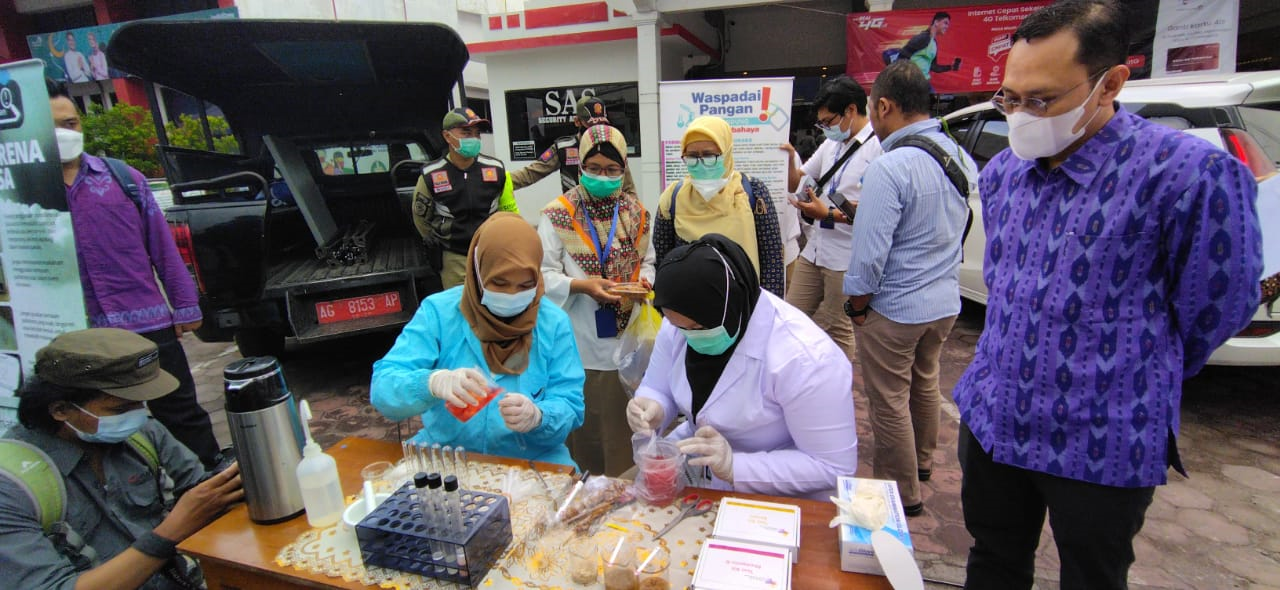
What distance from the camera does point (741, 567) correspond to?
1119 mm

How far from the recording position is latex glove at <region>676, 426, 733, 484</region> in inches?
56.5

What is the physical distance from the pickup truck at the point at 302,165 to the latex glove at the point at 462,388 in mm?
2480

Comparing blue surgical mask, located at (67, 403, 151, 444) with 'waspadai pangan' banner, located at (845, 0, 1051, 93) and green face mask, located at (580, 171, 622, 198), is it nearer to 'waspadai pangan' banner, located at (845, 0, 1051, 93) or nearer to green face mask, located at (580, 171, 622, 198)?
green face mask, located at (580, 171, 622, 198)

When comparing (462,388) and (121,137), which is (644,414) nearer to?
(462,388)

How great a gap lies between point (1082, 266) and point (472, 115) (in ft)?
11.8

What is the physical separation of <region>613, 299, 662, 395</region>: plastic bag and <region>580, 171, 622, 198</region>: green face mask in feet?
1.80

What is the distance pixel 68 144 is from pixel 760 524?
122 inches

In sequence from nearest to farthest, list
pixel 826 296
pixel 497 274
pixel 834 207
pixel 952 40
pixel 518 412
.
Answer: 1. pixel 518 412
2. pixel 497 274
3. pixel 834 207
4. pixel 826 296
5. pixel 952 40

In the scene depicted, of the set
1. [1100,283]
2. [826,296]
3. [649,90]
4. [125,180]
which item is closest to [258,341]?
[125,180]

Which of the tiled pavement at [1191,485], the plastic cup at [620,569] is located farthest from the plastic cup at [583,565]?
the tiled pavement at [1191,485]

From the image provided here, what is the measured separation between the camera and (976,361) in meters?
1.62

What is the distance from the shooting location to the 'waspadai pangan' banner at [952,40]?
6.63m

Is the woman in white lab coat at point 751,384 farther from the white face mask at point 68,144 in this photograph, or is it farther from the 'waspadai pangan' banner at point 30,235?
the white face mask at point 68,144

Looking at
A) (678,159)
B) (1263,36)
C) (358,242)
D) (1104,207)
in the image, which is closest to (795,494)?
(1104,207)
